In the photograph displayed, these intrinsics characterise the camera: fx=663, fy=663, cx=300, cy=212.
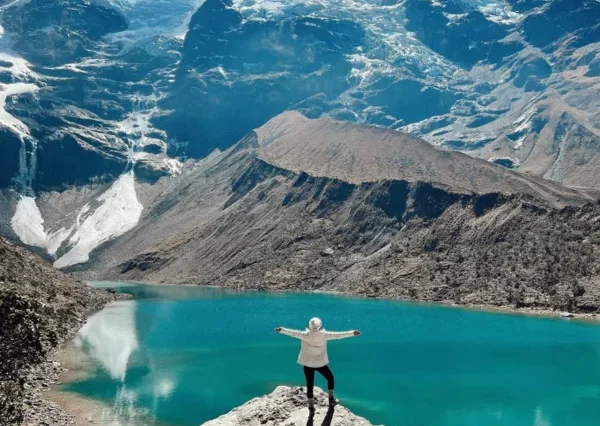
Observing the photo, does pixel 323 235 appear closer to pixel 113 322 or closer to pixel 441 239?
pixel 441 239

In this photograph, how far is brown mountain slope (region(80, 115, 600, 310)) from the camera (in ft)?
337

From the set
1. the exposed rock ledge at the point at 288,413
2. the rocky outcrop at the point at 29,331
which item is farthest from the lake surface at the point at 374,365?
the exposed rock ledge at the point at 288,413

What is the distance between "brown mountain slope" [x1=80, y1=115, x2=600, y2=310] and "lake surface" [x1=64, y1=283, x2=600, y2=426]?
16.4 meters

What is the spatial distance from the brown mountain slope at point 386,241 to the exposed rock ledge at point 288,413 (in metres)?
72.9

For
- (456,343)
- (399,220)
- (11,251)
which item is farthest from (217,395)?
(399,220)

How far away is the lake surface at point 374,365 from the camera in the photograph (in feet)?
127

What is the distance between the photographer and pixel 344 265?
440 feet

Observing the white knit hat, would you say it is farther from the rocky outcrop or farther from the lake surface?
the rocky outcrop

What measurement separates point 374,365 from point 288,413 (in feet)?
93.4

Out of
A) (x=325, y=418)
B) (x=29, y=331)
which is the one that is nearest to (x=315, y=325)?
(x=325, y=418)

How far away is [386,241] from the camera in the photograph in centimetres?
13650

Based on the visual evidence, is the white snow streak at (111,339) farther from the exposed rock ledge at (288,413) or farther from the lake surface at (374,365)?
the exposed rock ledge at (288,413)

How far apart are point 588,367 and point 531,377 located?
24.8ft

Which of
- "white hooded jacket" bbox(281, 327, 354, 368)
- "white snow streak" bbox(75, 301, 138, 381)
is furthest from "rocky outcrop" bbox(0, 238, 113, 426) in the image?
"white hooded jacket" bbox(281, 327, 354, 368)
